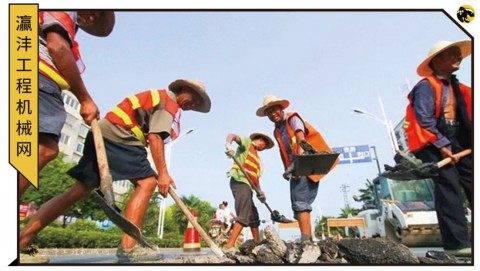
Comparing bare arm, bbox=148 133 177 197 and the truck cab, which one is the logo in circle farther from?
bare arm, bbox=148 133 177 197

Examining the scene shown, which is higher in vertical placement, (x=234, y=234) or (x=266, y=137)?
(x=266, y=137)

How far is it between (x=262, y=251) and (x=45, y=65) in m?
1.87

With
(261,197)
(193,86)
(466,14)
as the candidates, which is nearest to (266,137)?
(261,197)

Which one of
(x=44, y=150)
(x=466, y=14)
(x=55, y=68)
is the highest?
(x=466, y=14)

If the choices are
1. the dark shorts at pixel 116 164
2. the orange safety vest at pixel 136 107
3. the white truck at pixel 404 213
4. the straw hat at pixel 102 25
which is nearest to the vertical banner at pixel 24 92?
the dark shorts at pixel 116 164

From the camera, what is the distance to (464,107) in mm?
2568

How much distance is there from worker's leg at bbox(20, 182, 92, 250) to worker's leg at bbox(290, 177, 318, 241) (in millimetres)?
1565

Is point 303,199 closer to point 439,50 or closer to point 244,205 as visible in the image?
point 244,205

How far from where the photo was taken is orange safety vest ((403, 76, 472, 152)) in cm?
257

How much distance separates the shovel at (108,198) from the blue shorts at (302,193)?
120 cm

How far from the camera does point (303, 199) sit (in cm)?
291

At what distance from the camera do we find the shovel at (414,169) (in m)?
2.48

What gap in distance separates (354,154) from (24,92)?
2.55 m
